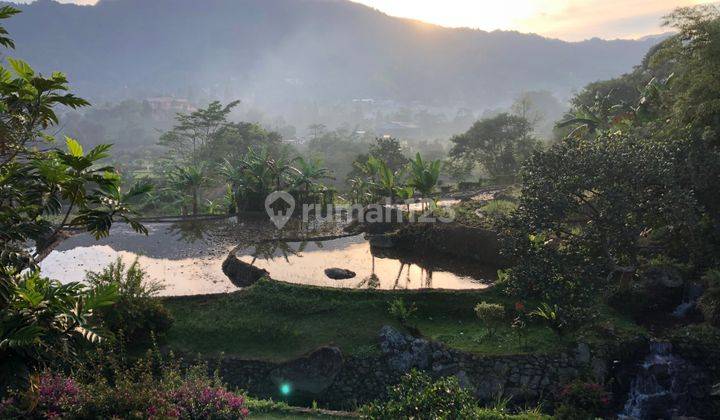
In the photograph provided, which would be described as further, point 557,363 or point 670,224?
point 670,224

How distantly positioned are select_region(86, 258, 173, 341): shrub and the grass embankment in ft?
2.26

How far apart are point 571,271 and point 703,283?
472 centimetres

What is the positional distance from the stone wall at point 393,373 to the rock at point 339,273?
513 cm

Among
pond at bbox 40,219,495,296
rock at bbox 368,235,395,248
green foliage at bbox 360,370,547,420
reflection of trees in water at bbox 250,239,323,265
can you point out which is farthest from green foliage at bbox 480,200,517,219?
green foliage at bbox 360,370,547,420

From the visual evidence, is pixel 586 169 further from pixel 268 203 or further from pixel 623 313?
pixel 268 203

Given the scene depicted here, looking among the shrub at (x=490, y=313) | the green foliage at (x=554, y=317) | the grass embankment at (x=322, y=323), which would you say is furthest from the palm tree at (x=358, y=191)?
the shrub at (x=490, y=313)

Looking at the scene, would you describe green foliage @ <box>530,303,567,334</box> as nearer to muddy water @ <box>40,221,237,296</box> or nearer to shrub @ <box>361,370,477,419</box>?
shrub @ <box>361,370,477,419</box>

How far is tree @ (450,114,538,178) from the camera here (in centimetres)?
5738

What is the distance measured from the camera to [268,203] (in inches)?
1194

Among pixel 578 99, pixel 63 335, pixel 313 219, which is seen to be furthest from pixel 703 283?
pixel 578 99

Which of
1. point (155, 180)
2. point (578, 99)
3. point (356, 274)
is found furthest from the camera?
point (155, 180)

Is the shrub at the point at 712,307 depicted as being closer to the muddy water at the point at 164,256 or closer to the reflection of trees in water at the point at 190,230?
the muddy water at the point at 164,256

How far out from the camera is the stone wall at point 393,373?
44.7 feet

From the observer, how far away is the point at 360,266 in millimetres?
20641
